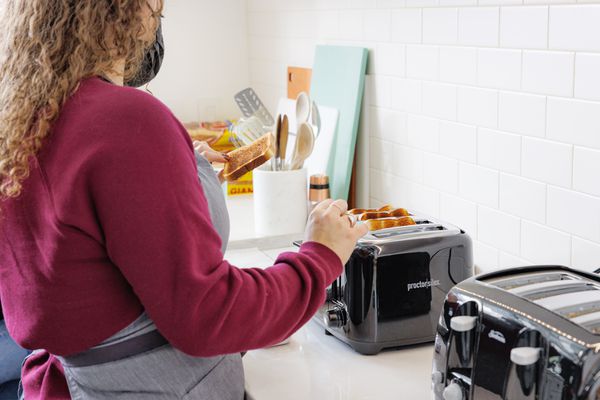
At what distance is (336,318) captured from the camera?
1347 millimetres

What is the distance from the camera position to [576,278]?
104cm

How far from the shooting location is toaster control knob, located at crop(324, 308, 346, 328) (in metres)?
1.34

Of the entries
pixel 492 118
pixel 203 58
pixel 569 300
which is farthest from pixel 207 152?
pixel 203 58

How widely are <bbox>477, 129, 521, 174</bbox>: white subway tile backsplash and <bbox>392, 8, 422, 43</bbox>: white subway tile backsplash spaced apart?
1.07 feet

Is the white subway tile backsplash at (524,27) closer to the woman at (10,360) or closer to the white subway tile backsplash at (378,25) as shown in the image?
the white subway tile backsplash at (378,25)

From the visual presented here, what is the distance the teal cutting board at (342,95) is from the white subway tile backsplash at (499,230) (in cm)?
54

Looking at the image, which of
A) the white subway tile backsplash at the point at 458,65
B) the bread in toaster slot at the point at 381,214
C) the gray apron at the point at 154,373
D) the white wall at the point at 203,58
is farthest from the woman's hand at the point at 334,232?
the white wall at the point at 203,58

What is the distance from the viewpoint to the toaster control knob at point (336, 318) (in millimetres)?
1341

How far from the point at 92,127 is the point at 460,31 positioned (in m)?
0.98

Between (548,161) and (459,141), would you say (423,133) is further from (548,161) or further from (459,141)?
(548,161)

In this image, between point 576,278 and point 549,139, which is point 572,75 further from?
point 576,278

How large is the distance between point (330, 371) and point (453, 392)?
1.06 feet

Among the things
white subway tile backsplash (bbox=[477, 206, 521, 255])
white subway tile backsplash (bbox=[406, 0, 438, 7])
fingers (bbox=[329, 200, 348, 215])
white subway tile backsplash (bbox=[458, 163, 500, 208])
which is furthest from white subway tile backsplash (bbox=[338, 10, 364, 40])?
fingers (bbox=[329, 200, 348, 215])

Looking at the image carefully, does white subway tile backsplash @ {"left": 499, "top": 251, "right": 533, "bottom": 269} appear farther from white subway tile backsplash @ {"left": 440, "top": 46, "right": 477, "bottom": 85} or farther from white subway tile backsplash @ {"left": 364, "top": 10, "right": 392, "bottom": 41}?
white subway tile backsplash @ {"left": 364, "top": 10, "right": 392, "bottom": 41}
